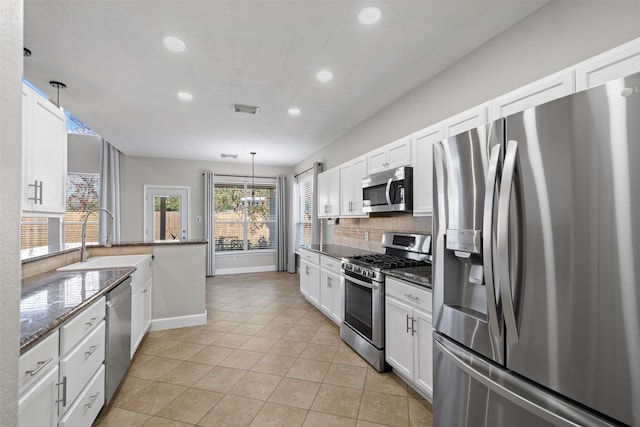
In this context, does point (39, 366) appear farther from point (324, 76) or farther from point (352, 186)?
point (352, 186)

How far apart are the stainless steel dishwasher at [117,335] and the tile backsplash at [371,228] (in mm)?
2742

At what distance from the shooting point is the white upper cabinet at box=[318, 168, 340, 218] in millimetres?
4343

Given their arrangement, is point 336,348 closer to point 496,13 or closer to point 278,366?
point 278,366

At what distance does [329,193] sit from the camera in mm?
4629

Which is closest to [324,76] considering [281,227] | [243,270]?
[281,227]

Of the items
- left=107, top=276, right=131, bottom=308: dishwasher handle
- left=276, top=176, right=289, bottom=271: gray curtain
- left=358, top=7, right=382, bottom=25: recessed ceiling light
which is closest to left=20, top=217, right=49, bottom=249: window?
left=107, top=276, right=131, bottom=308: dishwasher handle

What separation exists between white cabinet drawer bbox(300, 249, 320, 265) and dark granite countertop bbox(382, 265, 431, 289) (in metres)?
1.76

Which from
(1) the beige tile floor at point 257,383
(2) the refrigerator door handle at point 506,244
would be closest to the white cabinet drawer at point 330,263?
(1) the beige tile floor at point 257,383

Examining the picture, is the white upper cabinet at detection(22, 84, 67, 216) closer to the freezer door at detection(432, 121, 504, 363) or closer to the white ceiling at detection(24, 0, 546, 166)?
the white ceiling at detection(24, 0, 546, 166)

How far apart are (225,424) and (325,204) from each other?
3.28 metres

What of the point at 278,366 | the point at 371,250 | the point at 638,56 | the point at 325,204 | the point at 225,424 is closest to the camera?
the point at 638,56

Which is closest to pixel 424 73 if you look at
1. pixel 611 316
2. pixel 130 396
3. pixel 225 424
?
pixel 611 316

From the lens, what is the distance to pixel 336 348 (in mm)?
3131

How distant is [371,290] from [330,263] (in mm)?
1104
